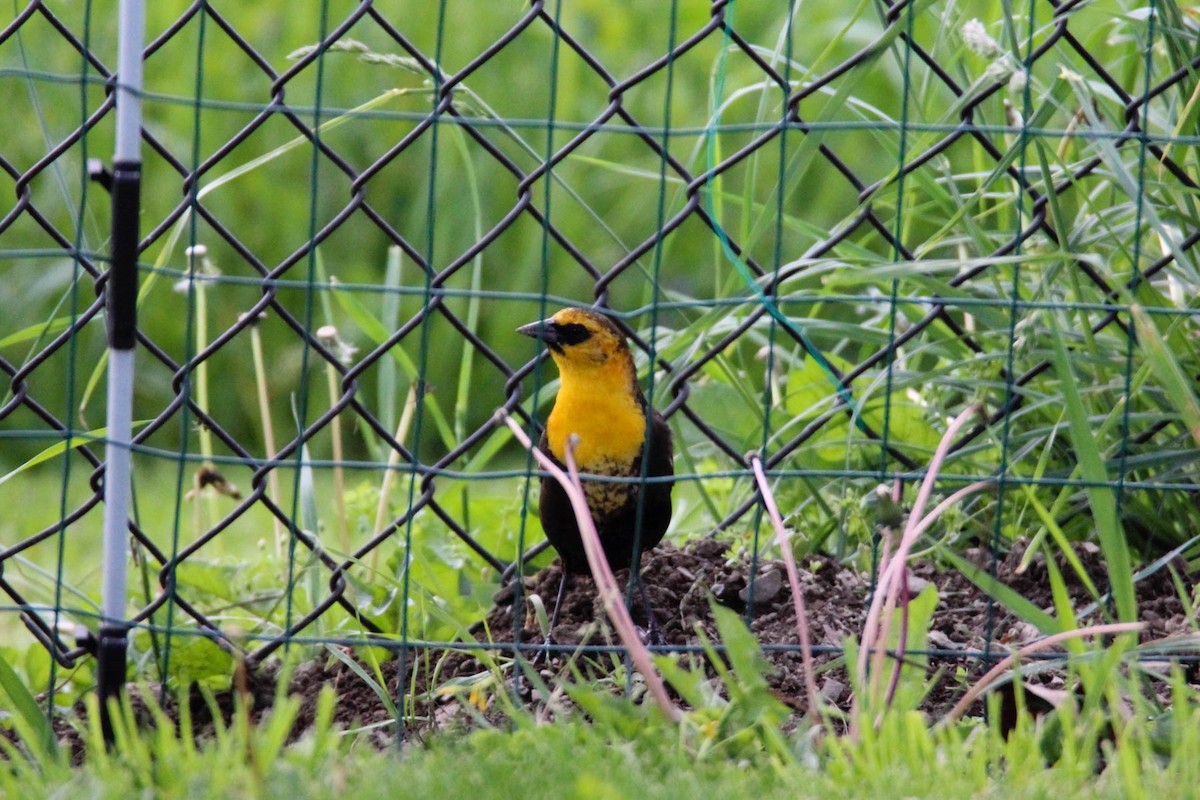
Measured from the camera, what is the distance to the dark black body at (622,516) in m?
2.18

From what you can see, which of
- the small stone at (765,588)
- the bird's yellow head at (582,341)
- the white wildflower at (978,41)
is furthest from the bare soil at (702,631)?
the white wildflower at (978,41)

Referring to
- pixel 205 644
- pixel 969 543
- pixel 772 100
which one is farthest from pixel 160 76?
pixel 969 543

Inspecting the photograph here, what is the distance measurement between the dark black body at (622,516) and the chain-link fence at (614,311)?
52 millimetres

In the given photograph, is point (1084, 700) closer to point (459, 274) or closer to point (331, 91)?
point (459, 274)

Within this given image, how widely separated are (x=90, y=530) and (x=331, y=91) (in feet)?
5.94

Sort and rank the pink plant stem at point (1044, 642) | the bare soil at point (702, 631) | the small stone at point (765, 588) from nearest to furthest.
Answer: the pink plant stem at point (1044, 642)
the bare soil at point (702, 631)
the small stone at point (765, 588)

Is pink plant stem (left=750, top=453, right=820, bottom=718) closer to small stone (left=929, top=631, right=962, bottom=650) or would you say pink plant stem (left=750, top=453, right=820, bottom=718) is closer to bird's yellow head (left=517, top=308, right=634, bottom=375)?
small stone (left=929, top=631, right=962, bottom=650)

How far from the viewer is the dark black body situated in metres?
2.18

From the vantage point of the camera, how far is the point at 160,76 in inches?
190

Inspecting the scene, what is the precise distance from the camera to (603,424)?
2297mm

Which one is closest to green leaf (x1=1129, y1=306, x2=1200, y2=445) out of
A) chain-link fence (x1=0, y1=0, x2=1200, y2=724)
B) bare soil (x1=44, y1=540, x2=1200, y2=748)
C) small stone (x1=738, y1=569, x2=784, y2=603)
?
chain-link fence (x1=0, y1=0, x2=1200, y2=724)

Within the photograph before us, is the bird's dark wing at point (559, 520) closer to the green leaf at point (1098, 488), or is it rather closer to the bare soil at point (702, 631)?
the bare soil at point (702, 631)

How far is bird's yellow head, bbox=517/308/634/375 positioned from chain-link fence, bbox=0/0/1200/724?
97 millimetres

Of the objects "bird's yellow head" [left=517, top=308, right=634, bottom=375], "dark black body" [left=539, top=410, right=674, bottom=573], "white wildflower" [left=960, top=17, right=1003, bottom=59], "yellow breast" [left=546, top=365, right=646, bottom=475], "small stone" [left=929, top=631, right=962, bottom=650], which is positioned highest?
"white wildflower" [left=960, top=17, right=1003, bottom=59]
